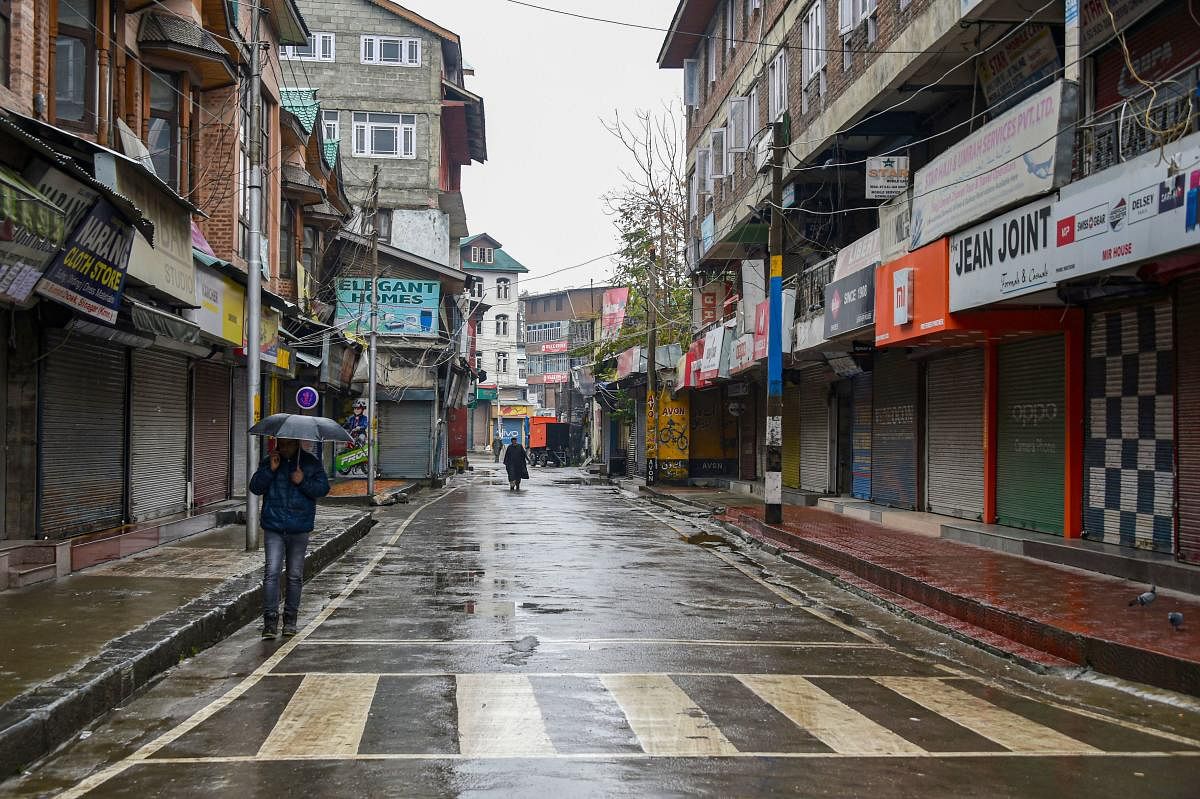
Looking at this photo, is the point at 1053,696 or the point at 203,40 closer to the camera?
the point at 1053,696

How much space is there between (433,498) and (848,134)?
17018 millimetres

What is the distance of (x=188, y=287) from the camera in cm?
1692

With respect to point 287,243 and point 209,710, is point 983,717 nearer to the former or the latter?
point 209,710

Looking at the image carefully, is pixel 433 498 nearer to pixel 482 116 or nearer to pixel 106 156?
pixel 106 156

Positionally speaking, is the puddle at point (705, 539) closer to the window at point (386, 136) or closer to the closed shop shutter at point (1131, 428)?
the closed shop shutter at point (1131, 428)

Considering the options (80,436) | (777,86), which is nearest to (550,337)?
(777,86)

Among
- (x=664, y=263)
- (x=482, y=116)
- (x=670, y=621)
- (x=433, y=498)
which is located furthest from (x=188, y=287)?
(x=482, y=116)

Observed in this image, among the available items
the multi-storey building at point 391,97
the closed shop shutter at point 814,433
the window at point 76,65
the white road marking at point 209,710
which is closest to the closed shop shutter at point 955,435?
the closed shop shutter at point 814,433

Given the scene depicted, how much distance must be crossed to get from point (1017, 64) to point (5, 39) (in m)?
13.7

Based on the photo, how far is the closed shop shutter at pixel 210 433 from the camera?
22.1 metres

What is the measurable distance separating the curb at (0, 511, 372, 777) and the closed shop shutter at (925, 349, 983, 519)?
40.1 feet

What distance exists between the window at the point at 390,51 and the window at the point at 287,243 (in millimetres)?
21101

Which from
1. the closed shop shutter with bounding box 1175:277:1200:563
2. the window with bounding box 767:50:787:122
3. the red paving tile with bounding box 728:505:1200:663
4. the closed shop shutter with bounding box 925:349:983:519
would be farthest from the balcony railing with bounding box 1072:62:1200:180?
the window with bounding box 767:50:787:122

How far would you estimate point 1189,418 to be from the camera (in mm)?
13391
